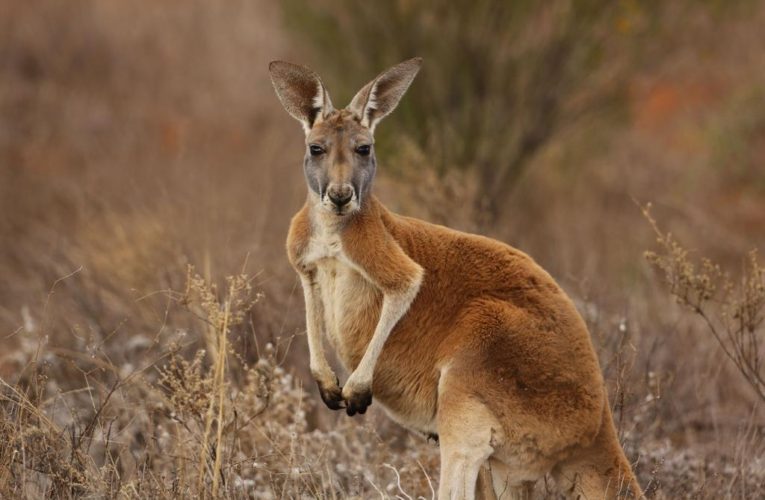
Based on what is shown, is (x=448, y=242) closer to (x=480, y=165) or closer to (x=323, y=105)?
(x=323, y=105)

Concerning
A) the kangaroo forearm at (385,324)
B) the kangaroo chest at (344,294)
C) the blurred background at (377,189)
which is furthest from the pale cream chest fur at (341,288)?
the blurred background at (377,189)

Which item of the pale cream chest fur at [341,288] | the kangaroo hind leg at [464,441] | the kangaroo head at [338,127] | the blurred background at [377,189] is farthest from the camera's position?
the blurred background at [377,189]

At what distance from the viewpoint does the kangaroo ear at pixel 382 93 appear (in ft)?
14.1

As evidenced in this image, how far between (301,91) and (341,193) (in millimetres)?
531

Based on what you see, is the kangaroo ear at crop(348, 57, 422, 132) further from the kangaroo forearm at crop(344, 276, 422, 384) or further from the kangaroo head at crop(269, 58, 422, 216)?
the kangaroo forearm at crop(344, 276, 422, 384)

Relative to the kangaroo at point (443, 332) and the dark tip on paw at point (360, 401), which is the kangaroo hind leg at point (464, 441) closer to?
the kangaroo at point (443, 332)

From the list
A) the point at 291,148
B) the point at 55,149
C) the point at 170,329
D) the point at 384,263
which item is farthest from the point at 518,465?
the point at 55,149

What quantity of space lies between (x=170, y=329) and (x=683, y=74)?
14334 mm

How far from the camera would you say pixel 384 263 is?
418 centimetres

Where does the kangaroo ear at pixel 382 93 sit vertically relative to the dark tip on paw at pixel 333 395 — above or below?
above

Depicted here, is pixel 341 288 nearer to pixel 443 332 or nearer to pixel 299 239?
pixel 299 239

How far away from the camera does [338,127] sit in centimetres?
420

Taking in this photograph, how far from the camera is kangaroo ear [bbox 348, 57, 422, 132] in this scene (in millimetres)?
4285

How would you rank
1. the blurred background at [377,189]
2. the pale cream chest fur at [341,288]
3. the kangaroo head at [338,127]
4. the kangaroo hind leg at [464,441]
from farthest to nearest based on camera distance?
the blurred background at [377,189], the pale cream chest fur at [341,288], the kangaroo head at [338,127], the kangaroo hind leg at [464,441]
